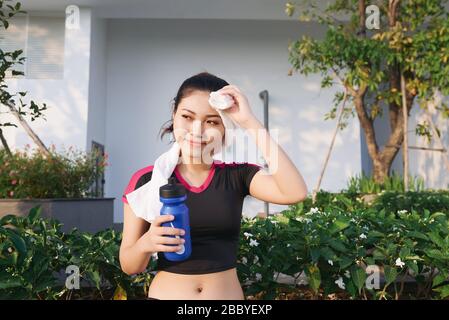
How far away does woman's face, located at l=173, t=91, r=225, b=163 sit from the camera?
4.52ft

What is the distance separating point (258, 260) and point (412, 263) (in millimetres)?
894

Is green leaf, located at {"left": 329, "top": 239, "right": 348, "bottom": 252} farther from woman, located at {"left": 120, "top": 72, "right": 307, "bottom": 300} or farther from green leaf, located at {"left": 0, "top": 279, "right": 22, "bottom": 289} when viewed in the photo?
green leaf, located at {"left": 0, "top": 279, "right": 22, "bottom": 289}

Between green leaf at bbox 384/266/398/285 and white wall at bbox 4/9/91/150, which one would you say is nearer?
green leaf at bbox 384/266/398/285

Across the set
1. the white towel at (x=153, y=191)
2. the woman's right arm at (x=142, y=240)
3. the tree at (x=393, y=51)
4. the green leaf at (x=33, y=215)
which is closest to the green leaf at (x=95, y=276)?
the green leaf at (x=33, y=215)

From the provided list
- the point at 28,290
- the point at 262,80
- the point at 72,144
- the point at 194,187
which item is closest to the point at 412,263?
the point at 194,187

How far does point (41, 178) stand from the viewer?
6355 millimetres

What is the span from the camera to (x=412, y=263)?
7.88 feet

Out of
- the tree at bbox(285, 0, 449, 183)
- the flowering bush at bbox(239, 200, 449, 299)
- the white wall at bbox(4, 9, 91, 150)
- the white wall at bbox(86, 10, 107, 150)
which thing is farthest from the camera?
the white wall at bbox(86, 10, 107, 150)

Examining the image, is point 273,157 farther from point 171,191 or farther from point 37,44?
point 37,44

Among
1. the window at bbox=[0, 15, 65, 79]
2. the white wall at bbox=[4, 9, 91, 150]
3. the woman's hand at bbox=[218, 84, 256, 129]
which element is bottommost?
the woman's hand at bbox=[218, 84, 256, 129]

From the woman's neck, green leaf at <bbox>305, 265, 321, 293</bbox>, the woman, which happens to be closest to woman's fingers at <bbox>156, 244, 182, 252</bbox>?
the woman

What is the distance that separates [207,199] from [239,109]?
32 cm

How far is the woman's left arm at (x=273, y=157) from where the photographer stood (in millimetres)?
1330

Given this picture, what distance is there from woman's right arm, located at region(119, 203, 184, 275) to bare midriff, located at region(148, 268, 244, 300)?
98 millimetres
